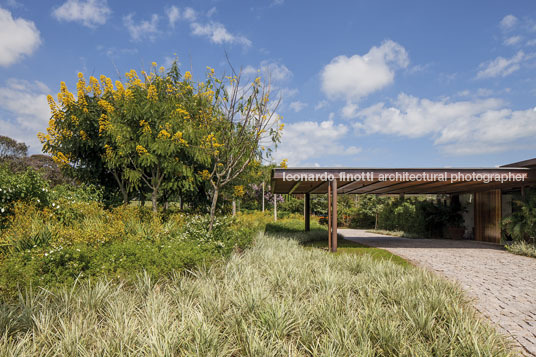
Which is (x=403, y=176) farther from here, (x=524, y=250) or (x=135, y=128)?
(x=135, y=128)

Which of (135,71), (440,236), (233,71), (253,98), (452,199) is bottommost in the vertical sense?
(440,236)

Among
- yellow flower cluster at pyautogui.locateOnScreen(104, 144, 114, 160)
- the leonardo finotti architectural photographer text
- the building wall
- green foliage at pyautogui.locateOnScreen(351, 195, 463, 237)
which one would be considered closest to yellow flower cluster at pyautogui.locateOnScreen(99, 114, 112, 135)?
yellow flower cluster at pyautogui.locateOnScreen(104, 144, 114, 160)

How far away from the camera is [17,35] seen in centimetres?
618

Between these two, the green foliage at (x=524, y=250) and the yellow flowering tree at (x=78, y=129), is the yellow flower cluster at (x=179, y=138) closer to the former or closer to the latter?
the yellow flowering tree at (x=78, y=129)

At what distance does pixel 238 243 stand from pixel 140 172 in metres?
4.70

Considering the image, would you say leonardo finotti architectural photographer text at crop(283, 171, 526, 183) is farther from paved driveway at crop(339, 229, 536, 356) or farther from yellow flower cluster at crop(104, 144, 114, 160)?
yellow flower cluster at crop(104, 144, 114, 160)

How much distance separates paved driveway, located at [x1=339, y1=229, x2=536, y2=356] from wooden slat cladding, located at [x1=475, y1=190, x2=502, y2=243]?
397 centimetres

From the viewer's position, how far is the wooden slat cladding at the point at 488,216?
40.7 feet

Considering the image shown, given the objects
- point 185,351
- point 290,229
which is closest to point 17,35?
point 185,351

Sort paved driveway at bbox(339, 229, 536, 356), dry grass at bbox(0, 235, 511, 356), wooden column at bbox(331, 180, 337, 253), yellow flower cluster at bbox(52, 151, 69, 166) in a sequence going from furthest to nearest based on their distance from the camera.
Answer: yellow flower cluster at bbox(52, 151, 69, 166)
wooden column at bbox(331, 180, 337, 253)
paved driveway at bbox(339, 229, 536, 356)
dry grass at bbox(0, 235, 511, 356)

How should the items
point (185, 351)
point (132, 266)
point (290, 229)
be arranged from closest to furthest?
1. point (185, 351)
2. point (132, 266)
3. point (290, 229)

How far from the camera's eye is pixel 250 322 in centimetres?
329

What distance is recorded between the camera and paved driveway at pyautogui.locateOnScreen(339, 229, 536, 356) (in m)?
3.78

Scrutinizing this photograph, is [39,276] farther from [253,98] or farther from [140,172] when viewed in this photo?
[140,172]
